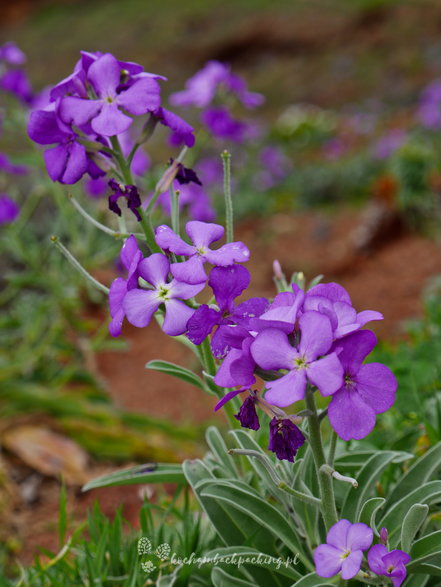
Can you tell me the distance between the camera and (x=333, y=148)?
10.4 meters

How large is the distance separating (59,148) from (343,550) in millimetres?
985

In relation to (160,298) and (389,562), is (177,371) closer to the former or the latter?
(160,298)

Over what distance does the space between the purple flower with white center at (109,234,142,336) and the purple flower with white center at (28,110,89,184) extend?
0.76 feet

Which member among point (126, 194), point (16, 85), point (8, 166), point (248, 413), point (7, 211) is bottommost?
point (248, 413)

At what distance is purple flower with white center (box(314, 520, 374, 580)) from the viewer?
118 centimetres

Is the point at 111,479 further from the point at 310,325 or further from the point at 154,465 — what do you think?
the point at 310,325

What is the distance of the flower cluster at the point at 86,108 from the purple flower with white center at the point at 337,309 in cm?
53

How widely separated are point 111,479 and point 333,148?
9239 mm

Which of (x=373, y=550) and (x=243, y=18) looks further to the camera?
(x=243, y=18)

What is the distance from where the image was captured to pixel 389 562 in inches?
47.7

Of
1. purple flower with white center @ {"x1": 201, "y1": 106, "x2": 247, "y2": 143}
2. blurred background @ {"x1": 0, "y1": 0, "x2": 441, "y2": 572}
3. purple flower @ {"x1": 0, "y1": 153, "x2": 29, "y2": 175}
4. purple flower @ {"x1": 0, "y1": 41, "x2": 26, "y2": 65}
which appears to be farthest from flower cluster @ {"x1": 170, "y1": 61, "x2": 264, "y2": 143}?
purple flower @ {"x1": 0, "y1": 153, "x2": 29, "y2": 175}

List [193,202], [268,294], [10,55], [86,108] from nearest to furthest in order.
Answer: [86,108] < [10,55] < [193,202] < [268,294]

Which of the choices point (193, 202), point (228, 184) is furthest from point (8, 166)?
point (228, 184)

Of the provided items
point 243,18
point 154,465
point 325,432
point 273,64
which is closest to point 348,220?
point 325,432
